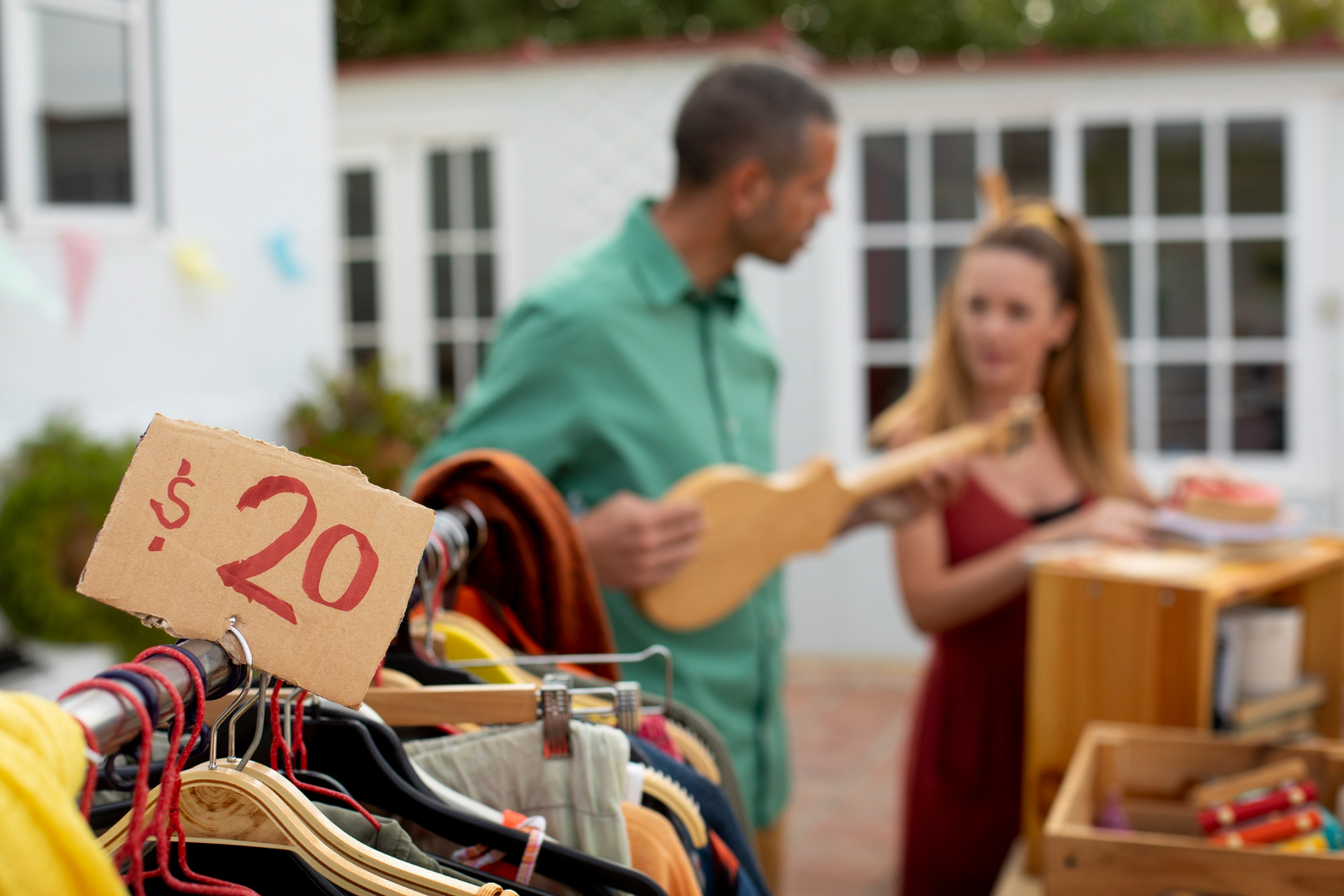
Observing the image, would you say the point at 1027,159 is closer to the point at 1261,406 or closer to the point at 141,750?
the point at 1261,406

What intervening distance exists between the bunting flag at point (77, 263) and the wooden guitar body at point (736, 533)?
9.40ft

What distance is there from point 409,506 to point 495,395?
1149mm

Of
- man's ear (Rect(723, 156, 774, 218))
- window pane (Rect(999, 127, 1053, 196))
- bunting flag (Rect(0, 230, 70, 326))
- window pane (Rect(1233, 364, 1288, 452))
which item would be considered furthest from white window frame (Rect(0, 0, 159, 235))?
window pane (Rect(1233, 364, 1288, 452))

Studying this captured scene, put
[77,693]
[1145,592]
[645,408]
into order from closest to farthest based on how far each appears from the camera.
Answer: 1. [77,693]
2. [1145,592]
3. [645,408]

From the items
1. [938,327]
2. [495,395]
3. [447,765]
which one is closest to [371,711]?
[447,765]

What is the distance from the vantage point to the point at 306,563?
2.22ft

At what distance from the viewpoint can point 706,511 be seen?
1.85 meters

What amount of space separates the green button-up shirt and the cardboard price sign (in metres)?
1.10

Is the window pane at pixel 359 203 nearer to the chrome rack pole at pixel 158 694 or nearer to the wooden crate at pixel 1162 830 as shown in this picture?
the wooden crate at pixel 1162 830

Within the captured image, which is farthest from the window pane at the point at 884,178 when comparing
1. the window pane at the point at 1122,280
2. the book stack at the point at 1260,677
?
the book stack at the point at 1260,677

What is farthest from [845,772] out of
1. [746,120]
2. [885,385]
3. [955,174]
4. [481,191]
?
[481,191]

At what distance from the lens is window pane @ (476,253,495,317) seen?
246 inches

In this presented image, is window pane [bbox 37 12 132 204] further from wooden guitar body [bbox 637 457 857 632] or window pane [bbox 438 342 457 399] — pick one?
wooden guitar body [bbox 637 457 857 632]

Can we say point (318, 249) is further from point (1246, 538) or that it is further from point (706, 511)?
point (1246, 538)
